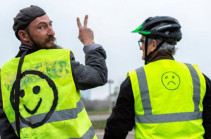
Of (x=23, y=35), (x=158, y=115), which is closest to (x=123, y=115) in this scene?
(x=158, y=115)

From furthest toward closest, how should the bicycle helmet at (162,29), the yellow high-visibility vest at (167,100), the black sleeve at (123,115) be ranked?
the bicycle helmet at (162,29)
the black sleeve at (123,115)
the yellow high-visibility vest at (167,100)

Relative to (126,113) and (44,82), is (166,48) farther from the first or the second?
(44,82)

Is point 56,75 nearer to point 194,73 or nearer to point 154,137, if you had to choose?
point 154,137

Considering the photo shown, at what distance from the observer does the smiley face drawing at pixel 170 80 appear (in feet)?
10.3

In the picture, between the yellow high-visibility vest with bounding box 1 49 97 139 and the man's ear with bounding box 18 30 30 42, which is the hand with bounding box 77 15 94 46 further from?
the man's ear with bounding box 18 30 30 42

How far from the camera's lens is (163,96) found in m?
3.09

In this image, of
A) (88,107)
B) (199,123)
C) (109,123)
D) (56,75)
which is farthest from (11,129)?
(88,107)

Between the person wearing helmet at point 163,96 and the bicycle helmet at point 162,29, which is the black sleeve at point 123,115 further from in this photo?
the bicycle helmet at point 162,29

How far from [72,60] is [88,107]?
50984mm

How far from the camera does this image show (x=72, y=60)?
9.93 feet

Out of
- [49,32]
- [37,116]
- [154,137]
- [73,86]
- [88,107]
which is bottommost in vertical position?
[88,107]

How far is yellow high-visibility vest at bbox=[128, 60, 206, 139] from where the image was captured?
120 inches

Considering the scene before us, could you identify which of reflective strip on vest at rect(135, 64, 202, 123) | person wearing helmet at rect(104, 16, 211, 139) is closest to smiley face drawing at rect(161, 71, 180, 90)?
person wearing helmet at rect(104, 16, 211, 139)

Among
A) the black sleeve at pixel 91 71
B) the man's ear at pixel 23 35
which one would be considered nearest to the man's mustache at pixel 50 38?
the man's ear at pixel 23 35
